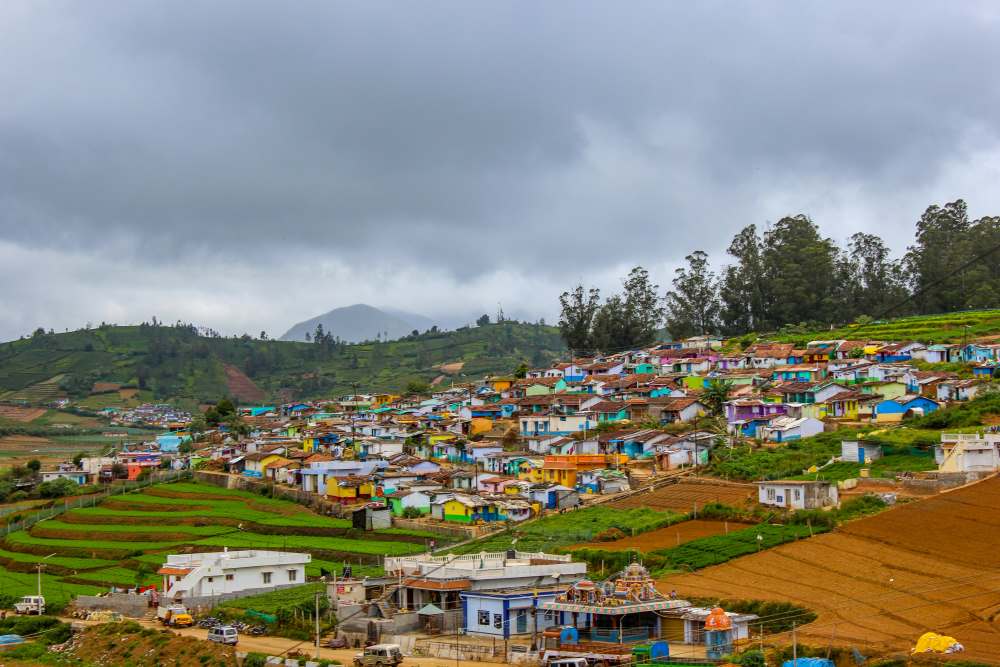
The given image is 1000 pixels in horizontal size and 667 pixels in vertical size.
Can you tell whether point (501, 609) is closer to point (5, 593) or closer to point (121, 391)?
point (5, 593)

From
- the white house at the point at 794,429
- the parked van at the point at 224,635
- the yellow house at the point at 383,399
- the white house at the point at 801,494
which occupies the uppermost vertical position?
the yellow house at the point at 383,399

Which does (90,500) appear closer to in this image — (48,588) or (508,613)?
(48,588)

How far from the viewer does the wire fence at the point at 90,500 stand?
5791cm

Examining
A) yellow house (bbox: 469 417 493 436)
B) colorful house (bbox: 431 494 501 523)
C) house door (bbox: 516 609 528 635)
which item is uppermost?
yellow house (bbox: 469 417 493 436)

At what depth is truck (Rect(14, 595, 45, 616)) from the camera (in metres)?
38.0

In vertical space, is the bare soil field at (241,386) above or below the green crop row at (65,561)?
above

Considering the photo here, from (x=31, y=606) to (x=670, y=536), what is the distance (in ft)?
75.5

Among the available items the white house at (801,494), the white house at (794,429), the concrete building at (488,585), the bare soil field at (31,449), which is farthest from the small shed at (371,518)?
the bare soil field at (31,449)

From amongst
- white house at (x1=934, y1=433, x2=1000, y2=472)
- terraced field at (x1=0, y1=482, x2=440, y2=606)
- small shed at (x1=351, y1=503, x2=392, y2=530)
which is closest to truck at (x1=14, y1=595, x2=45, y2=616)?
terraced field at (x1=0, y1=482, x2=440, y2=606)

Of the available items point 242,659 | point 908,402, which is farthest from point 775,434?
point 242,659

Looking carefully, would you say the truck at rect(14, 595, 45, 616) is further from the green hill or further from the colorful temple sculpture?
the green hill

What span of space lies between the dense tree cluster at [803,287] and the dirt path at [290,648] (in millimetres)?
65772

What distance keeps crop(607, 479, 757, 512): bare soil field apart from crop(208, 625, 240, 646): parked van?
19.7 meters

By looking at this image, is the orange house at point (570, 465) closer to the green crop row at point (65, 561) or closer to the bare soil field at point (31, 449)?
the green crop row at point (65, 561)
